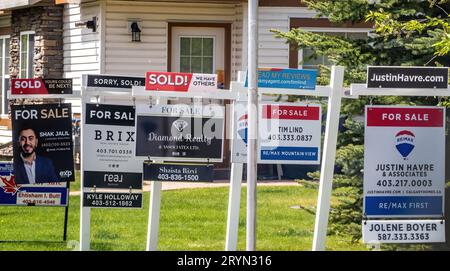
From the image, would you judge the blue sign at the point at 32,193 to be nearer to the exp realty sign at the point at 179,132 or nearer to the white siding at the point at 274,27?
the exp realty sign at the point at 179,132

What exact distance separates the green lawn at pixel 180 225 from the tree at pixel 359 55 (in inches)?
22.1

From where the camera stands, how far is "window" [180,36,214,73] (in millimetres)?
19016

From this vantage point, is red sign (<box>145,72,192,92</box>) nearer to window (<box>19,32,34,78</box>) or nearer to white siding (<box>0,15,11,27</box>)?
window (<box>19,32,34,78</box>)

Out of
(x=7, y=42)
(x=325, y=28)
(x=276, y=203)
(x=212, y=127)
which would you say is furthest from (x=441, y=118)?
(x=7, y=42)

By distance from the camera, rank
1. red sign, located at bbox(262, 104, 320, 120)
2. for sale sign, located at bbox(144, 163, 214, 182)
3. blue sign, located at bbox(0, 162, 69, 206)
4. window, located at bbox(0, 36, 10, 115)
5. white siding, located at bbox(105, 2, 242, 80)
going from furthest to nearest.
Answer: window, located at bbox(0, 36, 10, 115)
white siding, located at bbox(105, 2, 242, 80)
blue sign, located at bbox(0, 162, 69, 206)
for sale sign, located at bbox(144, 163, 214, 182)
red sign, located at bbox(262, 104, 320, 120)

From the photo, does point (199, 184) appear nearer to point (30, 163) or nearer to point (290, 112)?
point (30, 163)

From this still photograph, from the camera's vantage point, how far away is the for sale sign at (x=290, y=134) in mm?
9078

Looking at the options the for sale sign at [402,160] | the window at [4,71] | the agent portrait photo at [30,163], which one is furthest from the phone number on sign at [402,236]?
the window at [4,71]

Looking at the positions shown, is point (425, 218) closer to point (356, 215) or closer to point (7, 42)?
point (356, 215)

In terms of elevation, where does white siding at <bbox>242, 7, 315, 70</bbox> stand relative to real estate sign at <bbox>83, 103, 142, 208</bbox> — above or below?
above

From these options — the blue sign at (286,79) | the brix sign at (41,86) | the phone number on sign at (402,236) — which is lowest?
the phone number on sign at (402,236)

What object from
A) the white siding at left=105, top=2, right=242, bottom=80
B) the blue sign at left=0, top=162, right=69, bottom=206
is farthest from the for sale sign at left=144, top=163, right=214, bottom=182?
the white siding at left=105, top=2, right=242, bottom=80

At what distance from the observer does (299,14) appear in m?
18.7

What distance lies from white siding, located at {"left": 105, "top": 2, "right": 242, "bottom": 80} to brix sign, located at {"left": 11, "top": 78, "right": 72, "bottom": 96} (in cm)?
942
